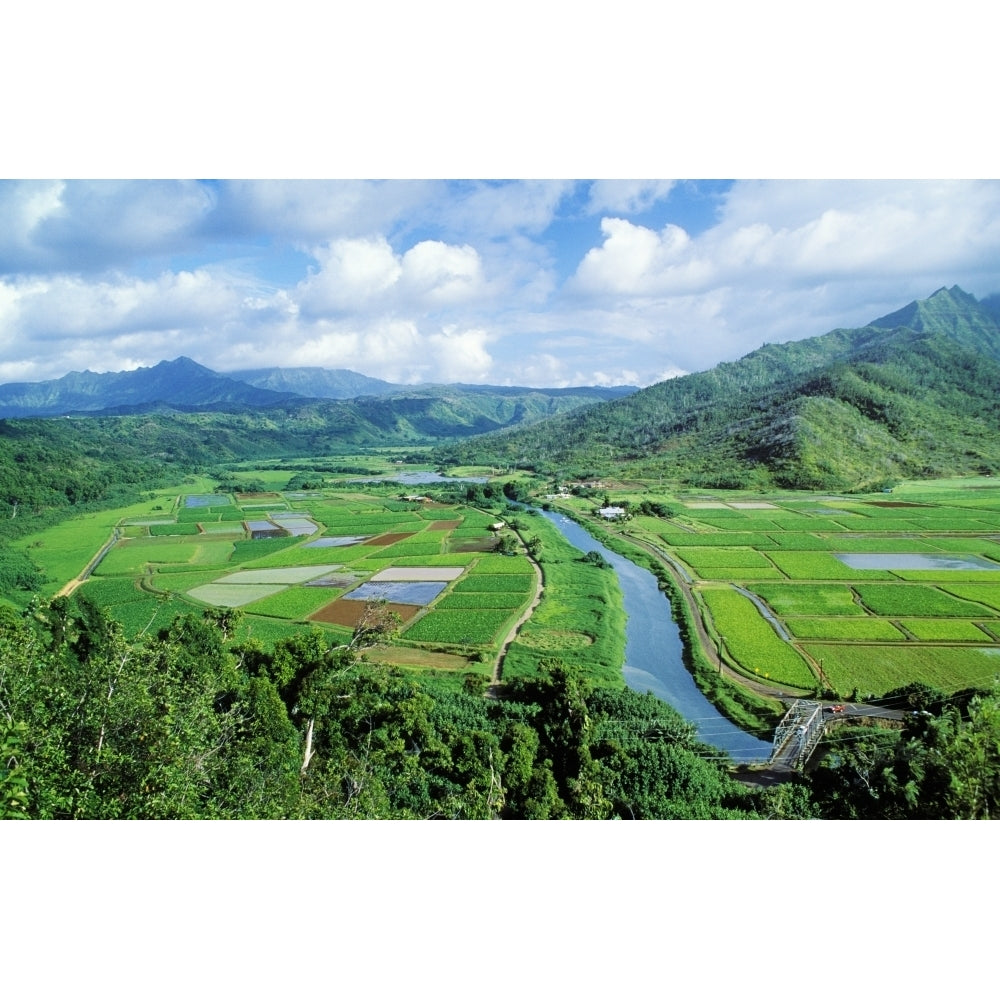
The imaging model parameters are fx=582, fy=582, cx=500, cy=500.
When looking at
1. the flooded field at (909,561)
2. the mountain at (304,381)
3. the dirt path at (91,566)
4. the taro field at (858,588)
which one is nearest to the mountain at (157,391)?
the mountain at (304,381)

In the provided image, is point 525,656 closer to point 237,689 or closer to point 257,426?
point 237,689

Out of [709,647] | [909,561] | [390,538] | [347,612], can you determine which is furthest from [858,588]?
[390,538]

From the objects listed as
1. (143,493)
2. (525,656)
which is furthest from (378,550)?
(143,493)

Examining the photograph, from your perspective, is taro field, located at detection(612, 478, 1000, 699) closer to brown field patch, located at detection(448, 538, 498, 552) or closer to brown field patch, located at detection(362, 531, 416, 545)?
brown field patch, located at detection(448, 538, 498, 552)

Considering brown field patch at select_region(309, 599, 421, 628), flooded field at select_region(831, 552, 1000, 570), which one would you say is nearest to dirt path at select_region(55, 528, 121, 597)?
brown field patch at select_region(309, 599, 421, 628)

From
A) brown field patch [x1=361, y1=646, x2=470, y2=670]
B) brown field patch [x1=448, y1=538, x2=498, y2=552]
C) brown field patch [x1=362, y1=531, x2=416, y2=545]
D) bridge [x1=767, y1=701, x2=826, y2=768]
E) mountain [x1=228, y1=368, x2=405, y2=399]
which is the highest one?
mountain [x1=228, y1=368, x2=405, y2=399]

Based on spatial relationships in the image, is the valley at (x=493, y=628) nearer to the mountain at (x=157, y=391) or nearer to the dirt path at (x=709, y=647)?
the dirt path at (x=709, y=647)

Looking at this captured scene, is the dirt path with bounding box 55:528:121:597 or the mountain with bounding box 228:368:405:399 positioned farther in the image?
the mountain with bounding box 228:368:405:399

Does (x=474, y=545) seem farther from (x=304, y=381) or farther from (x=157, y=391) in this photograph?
(x=304, y=381)
